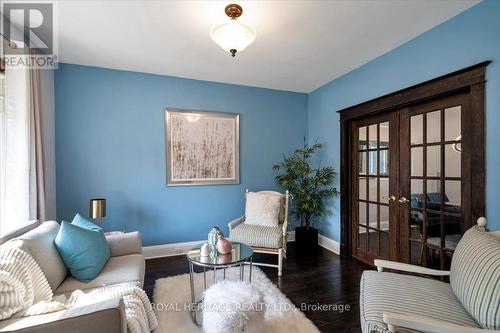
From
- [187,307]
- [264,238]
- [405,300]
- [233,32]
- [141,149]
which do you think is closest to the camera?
[405,300]

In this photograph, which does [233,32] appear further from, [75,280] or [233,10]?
[75,280]

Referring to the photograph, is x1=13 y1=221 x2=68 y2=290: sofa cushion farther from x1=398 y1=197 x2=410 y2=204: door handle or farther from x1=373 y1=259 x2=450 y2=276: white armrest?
x1=398 y1=197 x2=410 y2=204: door handle

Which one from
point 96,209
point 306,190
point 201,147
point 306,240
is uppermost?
point 201,147

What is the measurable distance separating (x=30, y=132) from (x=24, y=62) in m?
0.65

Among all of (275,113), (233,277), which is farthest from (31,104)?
(275,113)

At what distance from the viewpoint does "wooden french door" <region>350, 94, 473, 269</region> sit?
217cm

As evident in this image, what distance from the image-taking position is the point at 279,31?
7.50 ft

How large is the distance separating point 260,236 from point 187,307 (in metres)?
1.13

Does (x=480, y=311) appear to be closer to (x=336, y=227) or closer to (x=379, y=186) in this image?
(x=379, y=186)

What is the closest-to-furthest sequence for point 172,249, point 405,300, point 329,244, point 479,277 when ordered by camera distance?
1. point 479,277
2. point 405,300
3. point 172,249
4. point 329,244

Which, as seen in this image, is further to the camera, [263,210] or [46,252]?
[263,210]

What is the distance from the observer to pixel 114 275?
5.83 feet

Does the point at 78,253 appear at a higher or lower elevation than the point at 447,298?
higher

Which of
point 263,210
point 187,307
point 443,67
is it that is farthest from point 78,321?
point 443,67
